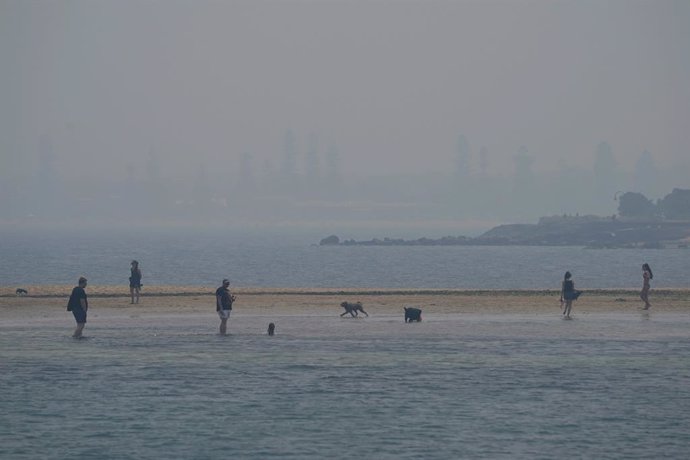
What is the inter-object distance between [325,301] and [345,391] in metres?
27.4

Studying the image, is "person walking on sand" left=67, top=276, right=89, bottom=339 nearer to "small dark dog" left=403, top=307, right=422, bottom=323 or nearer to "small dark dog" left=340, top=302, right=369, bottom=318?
"small dark dog" left=340, top=302, right=369, bottom=318

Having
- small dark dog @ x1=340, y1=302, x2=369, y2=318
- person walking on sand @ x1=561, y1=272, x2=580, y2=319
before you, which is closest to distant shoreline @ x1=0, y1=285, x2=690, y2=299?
small dark dog @ x1=340, y1=302, x2=369, y2=318

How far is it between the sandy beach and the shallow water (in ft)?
21.7

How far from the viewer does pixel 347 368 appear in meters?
36.8

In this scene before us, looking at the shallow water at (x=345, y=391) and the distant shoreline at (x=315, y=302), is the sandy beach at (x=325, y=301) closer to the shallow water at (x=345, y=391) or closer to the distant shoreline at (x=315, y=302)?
the distant shoreline at (x=315, y=302)

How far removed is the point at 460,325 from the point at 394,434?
21619 mm

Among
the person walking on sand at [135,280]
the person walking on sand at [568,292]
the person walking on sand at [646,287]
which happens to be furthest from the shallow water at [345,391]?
the person walking on sand at [135,280]

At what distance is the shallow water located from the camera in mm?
26625

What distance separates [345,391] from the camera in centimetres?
3288

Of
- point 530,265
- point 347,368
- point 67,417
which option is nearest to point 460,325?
point 347,368

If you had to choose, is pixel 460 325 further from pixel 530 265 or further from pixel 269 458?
pixel 530 265

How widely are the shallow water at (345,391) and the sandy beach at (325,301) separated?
21.7ft

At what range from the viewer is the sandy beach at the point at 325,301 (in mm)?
54938

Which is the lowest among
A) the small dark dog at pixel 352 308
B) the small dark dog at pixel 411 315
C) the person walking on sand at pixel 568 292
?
the small dark dog at pixel 411 315
